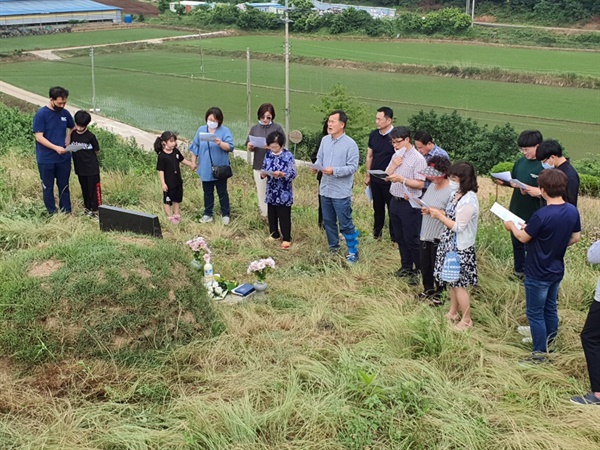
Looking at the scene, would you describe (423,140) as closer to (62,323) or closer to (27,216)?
(62,323)

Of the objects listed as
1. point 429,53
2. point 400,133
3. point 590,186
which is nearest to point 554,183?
point 400,133

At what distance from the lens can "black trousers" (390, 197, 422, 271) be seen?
19.9ft

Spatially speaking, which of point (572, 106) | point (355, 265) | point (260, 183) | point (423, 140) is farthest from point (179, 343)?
point (572, 106)

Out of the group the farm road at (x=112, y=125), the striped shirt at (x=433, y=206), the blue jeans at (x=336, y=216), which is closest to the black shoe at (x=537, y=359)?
the striped shirt at (x=433, y=206)

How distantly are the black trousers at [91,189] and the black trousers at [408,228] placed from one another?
380cm

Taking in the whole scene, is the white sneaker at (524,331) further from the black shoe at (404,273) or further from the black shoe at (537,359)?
the black shoe at (404,273)

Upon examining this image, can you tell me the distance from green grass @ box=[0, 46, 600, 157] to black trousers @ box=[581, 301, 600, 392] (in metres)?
15.4

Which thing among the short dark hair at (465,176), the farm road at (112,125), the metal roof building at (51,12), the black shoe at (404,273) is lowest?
the farm road at (112,125)

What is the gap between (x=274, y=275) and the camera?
20.9 feet

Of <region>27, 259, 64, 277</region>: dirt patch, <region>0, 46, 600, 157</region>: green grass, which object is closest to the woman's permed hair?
<region>27, 259, 64, 277</region>: dirt patch

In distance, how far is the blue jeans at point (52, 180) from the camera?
309 inches

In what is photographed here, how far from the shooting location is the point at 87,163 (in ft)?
26.2

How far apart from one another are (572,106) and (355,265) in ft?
68.7

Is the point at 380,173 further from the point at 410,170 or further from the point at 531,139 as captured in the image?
the point at 531,139
